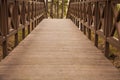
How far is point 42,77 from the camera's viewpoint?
3135 mm

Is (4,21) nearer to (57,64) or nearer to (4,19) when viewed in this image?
(4,19)

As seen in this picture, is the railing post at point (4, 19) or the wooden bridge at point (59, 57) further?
the railing post at point (4, 19)

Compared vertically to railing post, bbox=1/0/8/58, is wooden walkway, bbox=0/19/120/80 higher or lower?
lower

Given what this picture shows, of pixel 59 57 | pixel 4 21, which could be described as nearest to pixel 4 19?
pixel 4 21

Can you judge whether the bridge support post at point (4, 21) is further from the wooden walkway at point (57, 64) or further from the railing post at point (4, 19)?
the wooden walkway at point (57, 64)

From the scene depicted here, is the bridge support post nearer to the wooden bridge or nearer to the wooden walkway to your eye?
the wooden bridge

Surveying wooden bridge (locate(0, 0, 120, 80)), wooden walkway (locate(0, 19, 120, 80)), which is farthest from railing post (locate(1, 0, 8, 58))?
wooden walkway (locate(0, 19, 120, 80))

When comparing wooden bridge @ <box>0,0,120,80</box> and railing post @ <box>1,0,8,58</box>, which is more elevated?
railing post @ <box>1,0,8,58</box>

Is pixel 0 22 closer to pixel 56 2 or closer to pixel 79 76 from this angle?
pixel 79 76

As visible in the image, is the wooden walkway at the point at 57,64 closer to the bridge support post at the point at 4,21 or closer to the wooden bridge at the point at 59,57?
the wooden bridge at the point at 59,57

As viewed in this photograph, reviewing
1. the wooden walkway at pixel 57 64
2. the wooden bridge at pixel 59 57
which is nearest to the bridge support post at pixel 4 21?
the wooden bridge at pixel 59 57

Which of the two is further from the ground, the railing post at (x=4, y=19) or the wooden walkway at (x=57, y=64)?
the railing post at (x=4, y=19)

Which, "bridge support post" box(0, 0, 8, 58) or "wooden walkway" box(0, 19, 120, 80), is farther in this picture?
"bridge support post" box(0, 0, 8, 58)

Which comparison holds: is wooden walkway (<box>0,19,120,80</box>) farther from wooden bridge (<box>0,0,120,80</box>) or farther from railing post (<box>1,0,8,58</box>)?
railing post (<box>1,0,8,58</box>)
